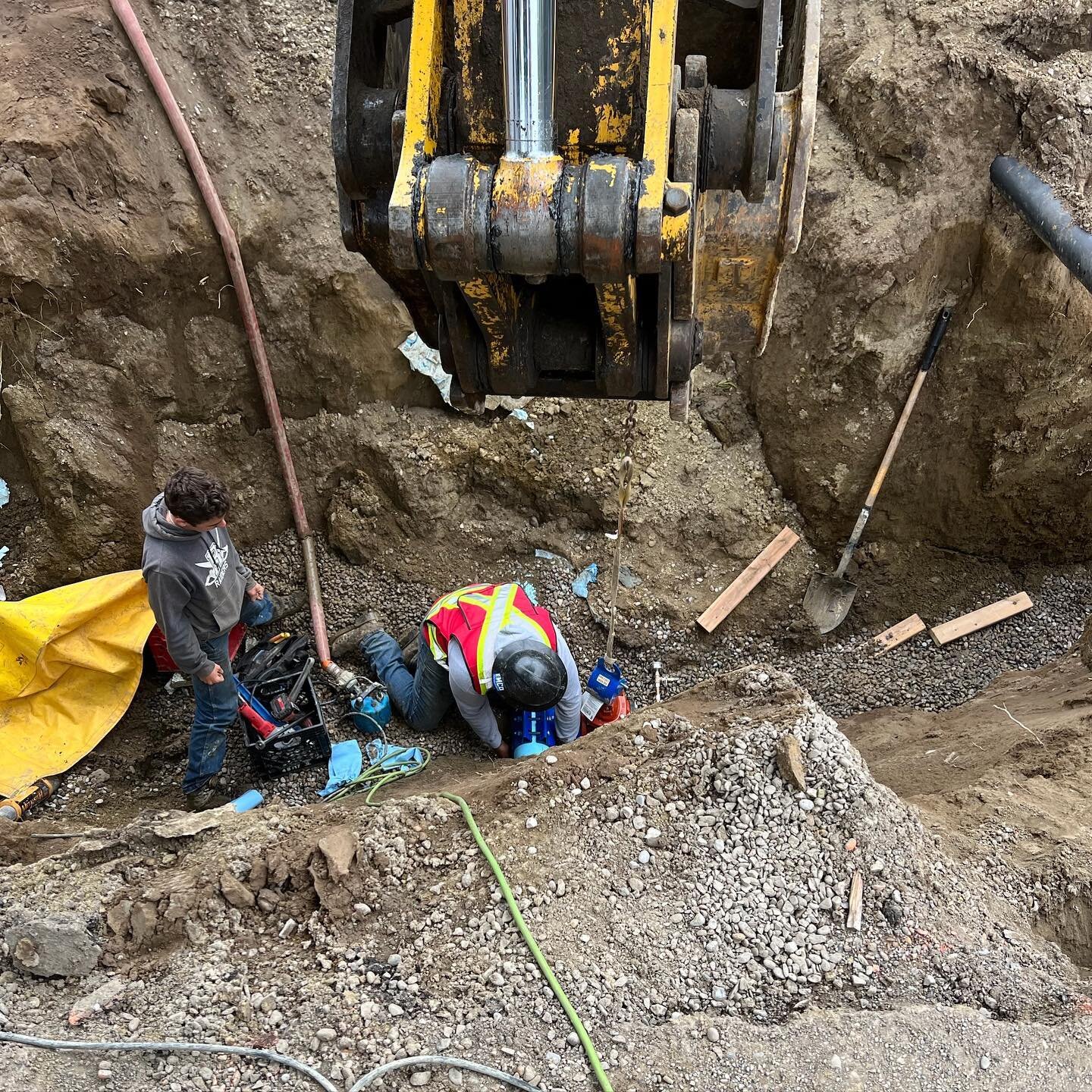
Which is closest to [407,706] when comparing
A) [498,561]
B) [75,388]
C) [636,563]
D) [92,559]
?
[498,561]

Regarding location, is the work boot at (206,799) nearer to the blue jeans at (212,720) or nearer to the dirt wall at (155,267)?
the blue jeans at (212,720)

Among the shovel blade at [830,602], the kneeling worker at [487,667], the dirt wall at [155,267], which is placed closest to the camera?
the kneeling worker at [487,667]

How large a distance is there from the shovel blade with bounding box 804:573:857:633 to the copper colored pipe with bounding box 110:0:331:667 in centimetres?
326

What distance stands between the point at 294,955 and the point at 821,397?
4489 mm

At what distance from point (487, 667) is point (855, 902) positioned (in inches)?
79.5

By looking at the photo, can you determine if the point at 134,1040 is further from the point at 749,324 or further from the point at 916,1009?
the point at 749,324

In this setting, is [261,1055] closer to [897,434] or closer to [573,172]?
[573,172]

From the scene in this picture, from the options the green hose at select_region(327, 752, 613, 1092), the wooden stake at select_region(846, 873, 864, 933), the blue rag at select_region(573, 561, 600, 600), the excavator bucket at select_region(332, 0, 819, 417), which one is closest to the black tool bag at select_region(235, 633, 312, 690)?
the green hose at select_region(327, 752, 613, 1092)

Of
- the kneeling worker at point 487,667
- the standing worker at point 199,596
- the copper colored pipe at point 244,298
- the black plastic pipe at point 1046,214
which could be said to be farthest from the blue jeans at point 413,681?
the black plastic pipe at point 1046,214

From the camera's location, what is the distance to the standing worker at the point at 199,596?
3.71 meters

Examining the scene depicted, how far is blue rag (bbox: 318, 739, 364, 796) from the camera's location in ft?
14.8

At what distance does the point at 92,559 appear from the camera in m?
5.03

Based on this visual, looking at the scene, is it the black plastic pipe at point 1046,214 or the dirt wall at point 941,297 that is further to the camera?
the dirt wall at point 941,297

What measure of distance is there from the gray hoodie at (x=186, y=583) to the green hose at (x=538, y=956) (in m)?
1.67
